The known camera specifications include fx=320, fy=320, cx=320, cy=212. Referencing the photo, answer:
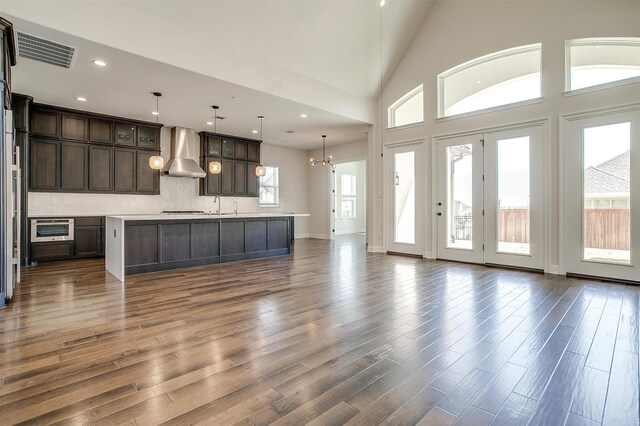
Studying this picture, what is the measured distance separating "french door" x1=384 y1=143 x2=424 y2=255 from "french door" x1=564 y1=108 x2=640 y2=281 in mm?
2574

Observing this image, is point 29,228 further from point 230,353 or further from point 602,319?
point 602,319

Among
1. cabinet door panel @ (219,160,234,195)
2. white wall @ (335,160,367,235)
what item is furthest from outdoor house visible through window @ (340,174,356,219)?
cabinet door panel @ (219,160,234,195)

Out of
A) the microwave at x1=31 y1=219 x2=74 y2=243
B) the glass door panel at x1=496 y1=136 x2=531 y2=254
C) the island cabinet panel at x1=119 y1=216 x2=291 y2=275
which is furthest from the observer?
the microwave at x1=31 y1=219 x2=74 y2=243

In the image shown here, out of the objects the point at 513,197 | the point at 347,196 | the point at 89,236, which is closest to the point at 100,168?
the point at 89,236

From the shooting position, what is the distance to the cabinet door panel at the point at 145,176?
7547mm

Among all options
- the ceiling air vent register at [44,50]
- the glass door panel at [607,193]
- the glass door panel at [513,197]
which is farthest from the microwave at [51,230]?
the glass door panel at [607,193]

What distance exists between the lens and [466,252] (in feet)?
20.4

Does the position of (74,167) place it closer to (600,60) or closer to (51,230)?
(51,230)

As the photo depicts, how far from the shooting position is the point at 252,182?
9633mm

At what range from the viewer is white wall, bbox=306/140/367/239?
1029cm

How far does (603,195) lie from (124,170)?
29.8 feet

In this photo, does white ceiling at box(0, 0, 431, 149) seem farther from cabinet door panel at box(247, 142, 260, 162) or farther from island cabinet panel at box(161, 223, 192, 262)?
island cabinet panel at box(161, 223, 192, 262)

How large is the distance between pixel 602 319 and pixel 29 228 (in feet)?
28.8

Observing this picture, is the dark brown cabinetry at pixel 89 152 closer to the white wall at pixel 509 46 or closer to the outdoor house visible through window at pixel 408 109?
the outdoor house visible through window at pixel 408 109
